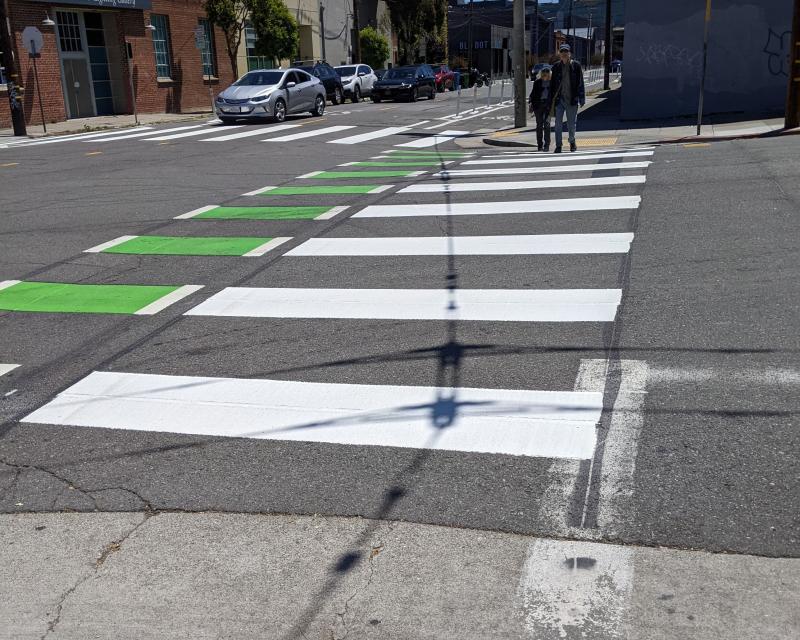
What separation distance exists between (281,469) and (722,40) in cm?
2167

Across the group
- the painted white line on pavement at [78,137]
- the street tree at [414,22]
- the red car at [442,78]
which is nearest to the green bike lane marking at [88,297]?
the painted white line on pavement at [78,137]

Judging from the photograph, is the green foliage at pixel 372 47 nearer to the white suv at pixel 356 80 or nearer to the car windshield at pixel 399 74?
the white suv at pixel 356 80

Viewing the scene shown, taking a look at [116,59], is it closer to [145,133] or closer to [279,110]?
[145,133]

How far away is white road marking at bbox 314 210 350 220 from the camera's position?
10.8m

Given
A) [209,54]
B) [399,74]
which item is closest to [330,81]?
[399,74]

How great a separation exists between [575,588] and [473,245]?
5.87 metres

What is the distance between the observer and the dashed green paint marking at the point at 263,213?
11.0 m

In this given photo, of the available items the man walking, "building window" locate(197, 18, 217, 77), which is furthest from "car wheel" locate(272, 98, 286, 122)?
"building window" locate(197, 18, 217, 77)

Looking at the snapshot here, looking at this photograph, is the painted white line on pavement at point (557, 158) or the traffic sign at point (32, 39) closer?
the painted white line on pavement at point (557, 158)

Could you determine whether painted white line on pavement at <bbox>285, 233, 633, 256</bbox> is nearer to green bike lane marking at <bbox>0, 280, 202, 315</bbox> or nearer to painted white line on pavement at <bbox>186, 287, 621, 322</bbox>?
painted white line on pavement at <bbox>186, 287, 621, 322</bbox>

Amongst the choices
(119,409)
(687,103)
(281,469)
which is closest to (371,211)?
(119,409)

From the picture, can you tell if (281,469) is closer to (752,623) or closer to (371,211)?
(752,623)

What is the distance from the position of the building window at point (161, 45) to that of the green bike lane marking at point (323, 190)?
25059mm

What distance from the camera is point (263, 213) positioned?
37.1ft
